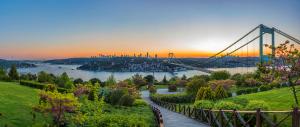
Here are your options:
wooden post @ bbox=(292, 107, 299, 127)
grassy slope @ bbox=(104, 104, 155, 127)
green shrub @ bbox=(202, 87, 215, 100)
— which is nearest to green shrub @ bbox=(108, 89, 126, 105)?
green shrub @ bbox=(202, 87, 215, 100)

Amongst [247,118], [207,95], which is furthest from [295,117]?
[207,95]

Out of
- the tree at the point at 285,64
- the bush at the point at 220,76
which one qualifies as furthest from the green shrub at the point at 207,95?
the bush at the point at 220,76

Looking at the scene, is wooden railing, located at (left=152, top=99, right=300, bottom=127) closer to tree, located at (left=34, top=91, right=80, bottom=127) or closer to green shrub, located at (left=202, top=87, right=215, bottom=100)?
tree, located at (left=34, top=91, right=80, bottom=127)

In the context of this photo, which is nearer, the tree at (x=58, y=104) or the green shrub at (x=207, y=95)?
the tree at (x=58, y=104)

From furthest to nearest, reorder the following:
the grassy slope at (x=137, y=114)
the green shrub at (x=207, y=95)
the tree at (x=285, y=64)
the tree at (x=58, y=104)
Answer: the green shrub at (x=207, y=95) < the tree at (x=285, y=64) < the tree at (x=58, y=104) < the grassy slope at (x=137, y=114)

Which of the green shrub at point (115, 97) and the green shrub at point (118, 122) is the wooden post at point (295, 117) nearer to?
the green shrub at point (118, 122)

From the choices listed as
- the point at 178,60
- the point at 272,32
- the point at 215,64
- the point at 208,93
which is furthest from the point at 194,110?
the point at 178,60

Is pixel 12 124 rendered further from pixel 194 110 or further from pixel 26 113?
pixel 194 110

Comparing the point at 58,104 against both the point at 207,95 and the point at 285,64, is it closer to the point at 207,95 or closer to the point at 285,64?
the point at 285,64
